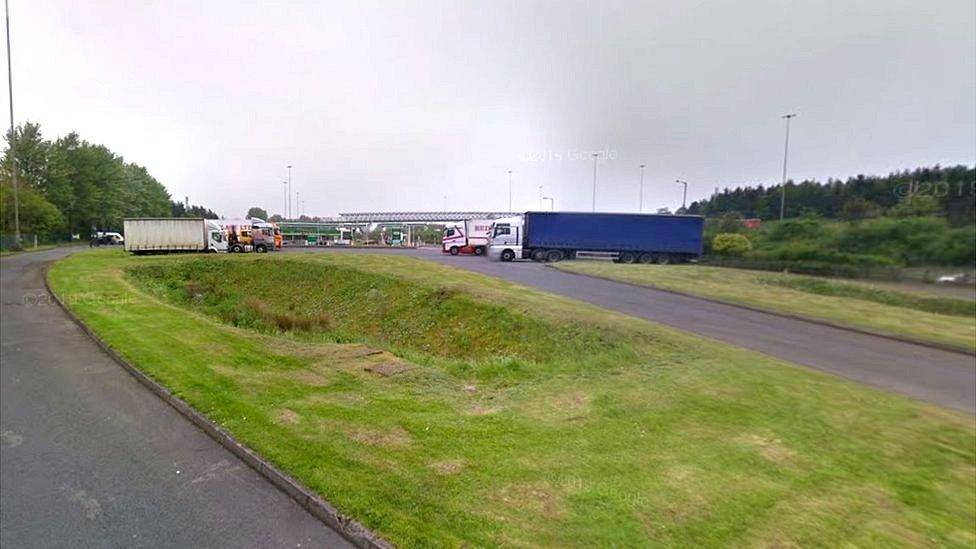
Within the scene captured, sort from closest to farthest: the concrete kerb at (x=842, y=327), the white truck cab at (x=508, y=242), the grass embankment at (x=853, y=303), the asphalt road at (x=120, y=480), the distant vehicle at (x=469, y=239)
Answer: the asphalt road at (x=120, y=480), the concrete kerb at (x=842, y=327), the grass embankment at (x=853, y=303), the white truck cab at (x=508, y=242), the distant vehicle at (x=469, y=239)

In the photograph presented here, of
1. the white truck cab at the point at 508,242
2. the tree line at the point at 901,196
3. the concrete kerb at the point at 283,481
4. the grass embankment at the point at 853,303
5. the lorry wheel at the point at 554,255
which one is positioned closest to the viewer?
the concrete kerb at the point at 283,481

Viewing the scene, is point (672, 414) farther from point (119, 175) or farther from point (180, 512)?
point (119, 175)

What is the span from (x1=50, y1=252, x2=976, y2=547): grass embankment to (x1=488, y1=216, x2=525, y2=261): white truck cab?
22.0 m

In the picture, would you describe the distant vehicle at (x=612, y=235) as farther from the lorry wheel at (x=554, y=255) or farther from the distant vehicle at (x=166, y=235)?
the distant vehicle at (x=166, y=235)

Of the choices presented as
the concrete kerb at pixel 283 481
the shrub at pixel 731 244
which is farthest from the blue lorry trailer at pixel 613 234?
the concrete kerb at pixel 283 481

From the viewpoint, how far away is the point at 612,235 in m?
31.4

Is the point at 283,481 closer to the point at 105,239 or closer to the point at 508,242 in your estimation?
the point at 508,242

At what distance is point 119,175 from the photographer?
58562 mm

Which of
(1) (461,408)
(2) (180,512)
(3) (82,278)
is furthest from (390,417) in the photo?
(3) (82,278)

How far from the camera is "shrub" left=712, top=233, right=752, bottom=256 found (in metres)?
17.6

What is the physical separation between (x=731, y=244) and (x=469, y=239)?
73.1ft

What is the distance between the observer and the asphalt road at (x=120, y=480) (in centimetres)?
318

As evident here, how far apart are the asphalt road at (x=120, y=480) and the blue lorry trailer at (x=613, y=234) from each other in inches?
1062

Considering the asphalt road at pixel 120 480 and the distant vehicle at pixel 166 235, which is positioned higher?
the distant vehicle at pixel 166 235
